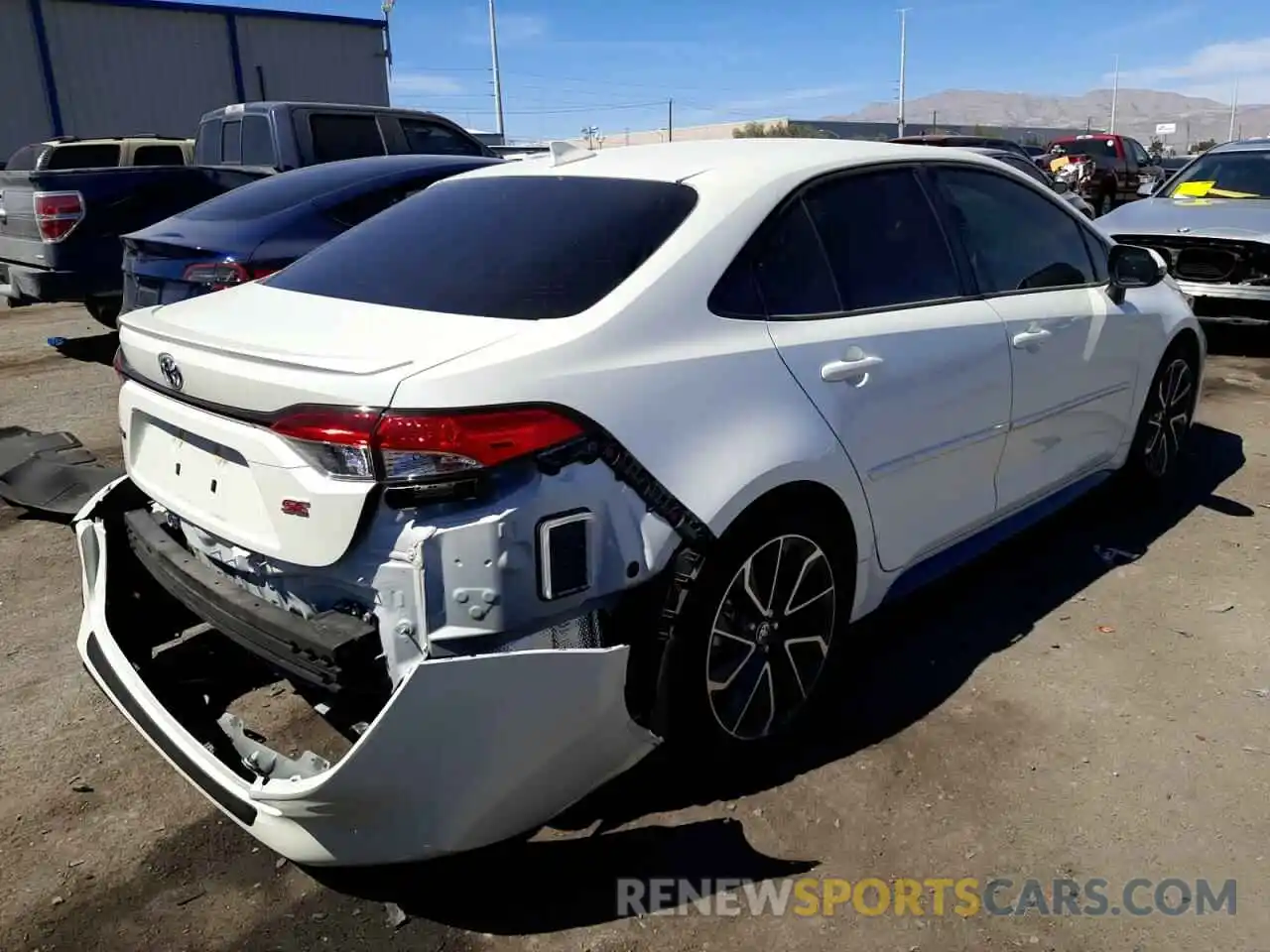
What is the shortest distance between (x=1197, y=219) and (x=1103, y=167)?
539 inches

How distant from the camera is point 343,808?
2043 mm

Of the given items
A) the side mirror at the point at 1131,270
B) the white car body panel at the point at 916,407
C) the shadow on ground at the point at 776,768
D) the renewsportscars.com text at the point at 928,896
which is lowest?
the renewsportscars.com text at the point at 928,896

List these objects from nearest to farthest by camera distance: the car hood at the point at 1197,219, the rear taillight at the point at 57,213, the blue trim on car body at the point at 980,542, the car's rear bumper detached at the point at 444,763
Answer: the car's rear bumper detached at the point at 444,763
the blue trim on car body at the point at 980,542
the rear taillight at the point at 57,213
the car hood at the point at 1197,219

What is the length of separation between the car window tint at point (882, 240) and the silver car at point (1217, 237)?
535cm

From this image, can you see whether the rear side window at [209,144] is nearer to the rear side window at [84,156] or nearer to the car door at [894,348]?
the rear side window at [84,156]

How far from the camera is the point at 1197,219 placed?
7.95 meters

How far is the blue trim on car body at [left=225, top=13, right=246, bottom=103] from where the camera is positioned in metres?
27.1

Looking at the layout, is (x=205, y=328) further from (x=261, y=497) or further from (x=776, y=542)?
(x=776, y=542)

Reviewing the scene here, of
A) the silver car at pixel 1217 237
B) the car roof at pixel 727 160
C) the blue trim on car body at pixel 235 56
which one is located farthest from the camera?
the blue trim on car body at pixel 235 56

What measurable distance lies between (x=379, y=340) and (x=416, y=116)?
27.8 ft

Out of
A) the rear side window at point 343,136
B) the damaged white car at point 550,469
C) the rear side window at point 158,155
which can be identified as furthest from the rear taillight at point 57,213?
the rear side window at point 158,155

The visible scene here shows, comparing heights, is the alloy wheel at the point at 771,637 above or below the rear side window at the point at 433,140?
below

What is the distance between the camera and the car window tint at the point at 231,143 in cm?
970

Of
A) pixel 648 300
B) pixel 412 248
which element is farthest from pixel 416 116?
pixel 648 300
